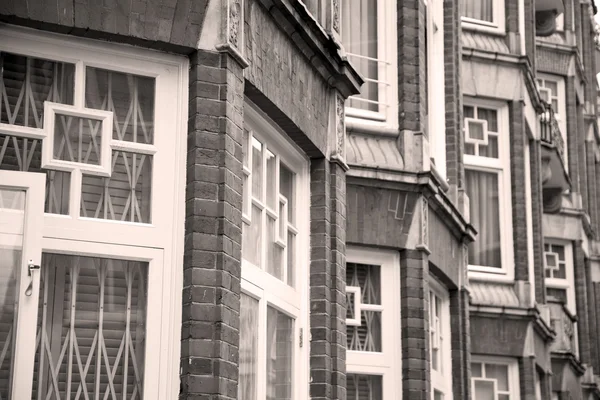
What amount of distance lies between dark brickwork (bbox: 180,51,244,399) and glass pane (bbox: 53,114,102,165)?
0.64 m

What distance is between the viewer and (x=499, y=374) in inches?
850

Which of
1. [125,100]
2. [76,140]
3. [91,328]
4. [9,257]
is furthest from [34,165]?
[91,328]

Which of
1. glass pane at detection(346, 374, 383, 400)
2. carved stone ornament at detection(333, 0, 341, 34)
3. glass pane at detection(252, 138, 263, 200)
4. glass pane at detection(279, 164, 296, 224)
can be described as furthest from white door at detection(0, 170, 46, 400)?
glass pane at detection(346, 374, 383, 400)

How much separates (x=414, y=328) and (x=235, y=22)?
255 inches

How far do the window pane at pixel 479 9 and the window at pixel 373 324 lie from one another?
29.8ft

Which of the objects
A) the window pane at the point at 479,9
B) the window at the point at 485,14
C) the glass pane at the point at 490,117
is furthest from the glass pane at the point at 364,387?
the window pane at the point at 479,9

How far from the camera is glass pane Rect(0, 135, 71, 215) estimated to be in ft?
27.3

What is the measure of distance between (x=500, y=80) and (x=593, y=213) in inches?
684

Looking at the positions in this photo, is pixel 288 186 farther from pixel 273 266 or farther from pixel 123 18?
pixel 123 18

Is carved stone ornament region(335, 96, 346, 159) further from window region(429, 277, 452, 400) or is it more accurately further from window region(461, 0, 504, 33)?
window region(461, 0, 504, 33)

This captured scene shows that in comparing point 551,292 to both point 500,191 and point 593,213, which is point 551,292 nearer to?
point 593,213

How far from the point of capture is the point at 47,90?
852 centimetres

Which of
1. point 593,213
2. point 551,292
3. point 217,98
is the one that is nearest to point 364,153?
point 217,98

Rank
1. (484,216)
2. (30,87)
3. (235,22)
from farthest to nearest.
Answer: (484,216) < (235,22) < (30,87)
